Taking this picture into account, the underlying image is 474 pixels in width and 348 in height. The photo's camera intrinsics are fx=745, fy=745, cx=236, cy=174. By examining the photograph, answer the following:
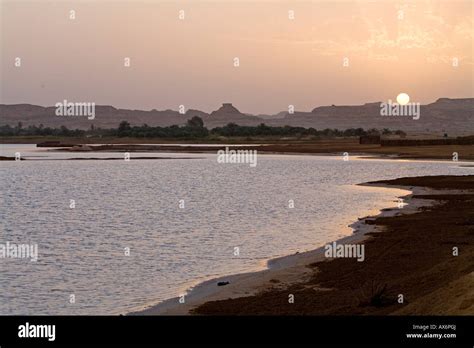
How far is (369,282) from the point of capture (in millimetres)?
18312

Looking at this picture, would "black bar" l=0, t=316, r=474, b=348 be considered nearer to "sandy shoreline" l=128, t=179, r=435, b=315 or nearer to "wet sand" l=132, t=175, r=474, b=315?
"wet sand" l=132, t=175, r=474, b=315

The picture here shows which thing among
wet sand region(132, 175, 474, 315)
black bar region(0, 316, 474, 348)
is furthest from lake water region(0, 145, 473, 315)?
black bar region(0, 316, 474, 348)

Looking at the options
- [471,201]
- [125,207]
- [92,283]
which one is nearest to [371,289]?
[92,283]

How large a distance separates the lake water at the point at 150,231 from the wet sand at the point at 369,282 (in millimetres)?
1290

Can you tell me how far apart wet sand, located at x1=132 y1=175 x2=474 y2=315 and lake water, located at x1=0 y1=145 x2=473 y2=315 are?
4.23ft

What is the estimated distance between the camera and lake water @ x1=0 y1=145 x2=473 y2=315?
19.7m

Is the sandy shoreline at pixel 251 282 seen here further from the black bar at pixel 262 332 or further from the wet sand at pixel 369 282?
the black bar at pixel 262 332

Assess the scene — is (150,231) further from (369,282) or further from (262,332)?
(262,332)

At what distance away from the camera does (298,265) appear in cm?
2183

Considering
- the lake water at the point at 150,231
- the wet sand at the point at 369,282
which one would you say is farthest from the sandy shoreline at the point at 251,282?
the lake water at the point at 150,231

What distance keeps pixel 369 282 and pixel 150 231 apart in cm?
1489

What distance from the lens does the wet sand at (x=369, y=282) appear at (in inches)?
587

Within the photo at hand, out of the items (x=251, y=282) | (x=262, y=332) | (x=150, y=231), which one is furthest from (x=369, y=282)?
(x=150, y=231)

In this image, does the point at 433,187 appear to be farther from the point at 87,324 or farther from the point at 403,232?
the point at 87,324
